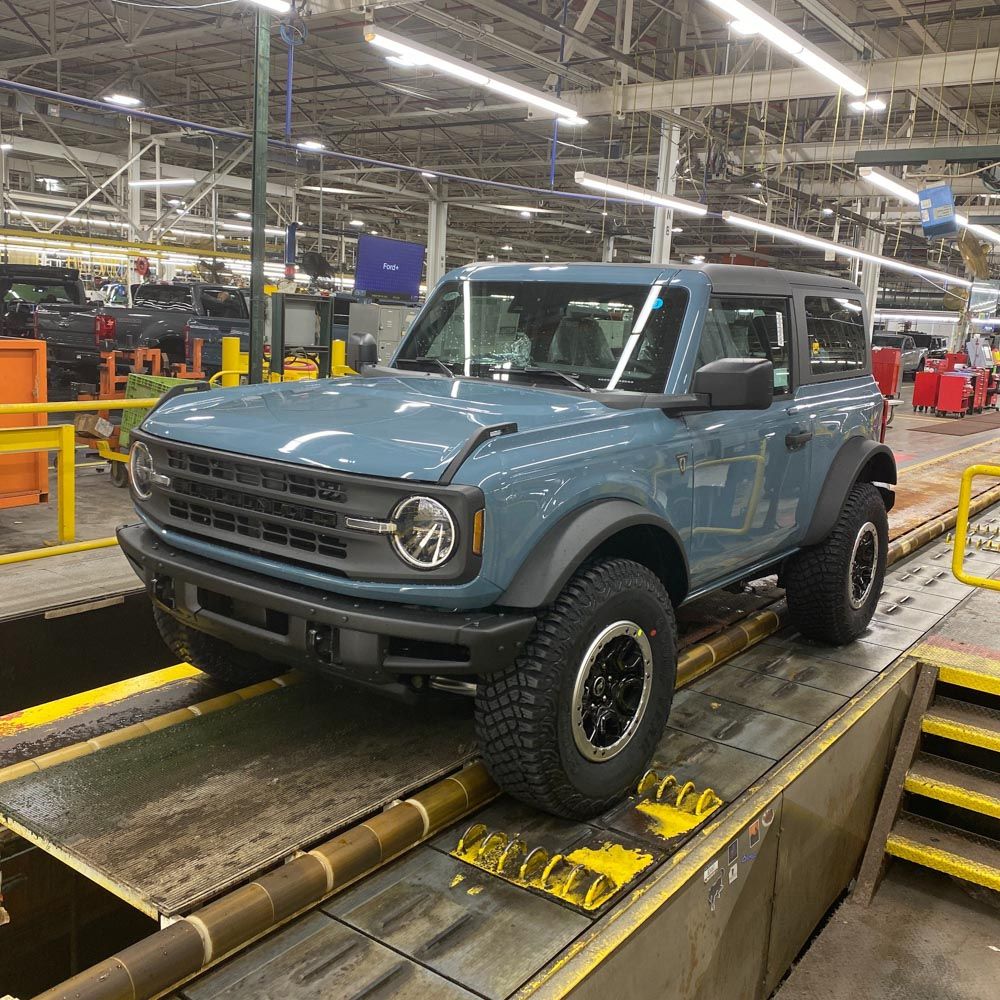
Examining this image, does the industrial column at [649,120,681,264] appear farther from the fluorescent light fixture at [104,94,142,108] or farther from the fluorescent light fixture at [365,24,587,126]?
the fluorescent light fixture at [104,94,142,108]

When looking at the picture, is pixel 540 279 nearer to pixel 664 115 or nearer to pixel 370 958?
pixel 370 958

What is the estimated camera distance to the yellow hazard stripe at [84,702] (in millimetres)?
3525

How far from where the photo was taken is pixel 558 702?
9.10 ft

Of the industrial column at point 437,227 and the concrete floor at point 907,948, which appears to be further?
the industrial column at point 437,227

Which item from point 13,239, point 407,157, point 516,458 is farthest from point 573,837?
point 407,157

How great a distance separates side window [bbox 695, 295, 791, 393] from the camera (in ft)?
12.0

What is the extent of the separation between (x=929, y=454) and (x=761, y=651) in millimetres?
8828

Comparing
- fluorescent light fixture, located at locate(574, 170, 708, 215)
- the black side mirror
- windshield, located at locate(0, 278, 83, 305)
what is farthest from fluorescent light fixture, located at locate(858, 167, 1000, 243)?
windshield, located at locate(0, 278, 83, 305)

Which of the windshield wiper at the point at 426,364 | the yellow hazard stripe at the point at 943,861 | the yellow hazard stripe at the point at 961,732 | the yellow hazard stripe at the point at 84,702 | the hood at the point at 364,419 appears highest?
the windshield wiper at the point at 426,364

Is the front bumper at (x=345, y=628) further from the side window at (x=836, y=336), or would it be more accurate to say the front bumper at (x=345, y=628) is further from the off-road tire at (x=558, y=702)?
the side window at (x=836, y=336)

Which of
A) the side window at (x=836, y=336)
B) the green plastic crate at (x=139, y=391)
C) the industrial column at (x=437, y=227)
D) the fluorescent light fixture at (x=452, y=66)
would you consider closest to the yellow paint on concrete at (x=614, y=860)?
the side window at (x=836, y=336)

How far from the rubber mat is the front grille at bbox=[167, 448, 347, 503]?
3.31ft

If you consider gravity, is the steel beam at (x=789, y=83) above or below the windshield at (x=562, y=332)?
above

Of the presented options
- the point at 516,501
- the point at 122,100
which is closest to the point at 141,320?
the point at 122,100
